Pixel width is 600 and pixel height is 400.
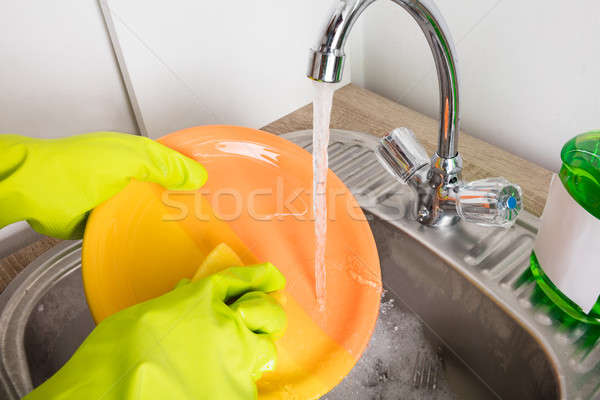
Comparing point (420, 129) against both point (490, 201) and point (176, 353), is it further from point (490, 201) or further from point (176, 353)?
point (176, 353)

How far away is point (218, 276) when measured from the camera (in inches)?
16.3

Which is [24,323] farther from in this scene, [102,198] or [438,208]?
[438,208]

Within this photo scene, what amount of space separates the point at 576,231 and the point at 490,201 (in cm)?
9

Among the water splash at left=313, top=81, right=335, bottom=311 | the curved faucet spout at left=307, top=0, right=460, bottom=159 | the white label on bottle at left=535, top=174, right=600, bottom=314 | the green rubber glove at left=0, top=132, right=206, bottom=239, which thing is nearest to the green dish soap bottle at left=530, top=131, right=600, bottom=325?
the white label on bottle at left=535, top=174, right=600, bottom=314

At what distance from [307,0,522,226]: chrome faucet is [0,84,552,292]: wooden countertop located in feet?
0.34

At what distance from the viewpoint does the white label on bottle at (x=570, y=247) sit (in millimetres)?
402

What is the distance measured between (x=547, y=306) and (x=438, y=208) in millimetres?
154

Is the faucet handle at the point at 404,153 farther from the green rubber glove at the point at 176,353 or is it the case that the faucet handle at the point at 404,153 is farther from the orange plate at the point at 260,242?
the green rubber glove at the point at 176,353

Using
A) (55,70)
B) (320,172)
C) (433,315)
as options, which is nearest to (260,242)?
(320,172)

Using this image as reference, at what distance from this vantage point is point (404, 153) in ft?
1.66

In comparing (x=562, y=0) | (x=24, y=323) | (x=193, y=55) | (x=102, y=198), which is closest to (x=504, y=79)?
(x=562, y=0)

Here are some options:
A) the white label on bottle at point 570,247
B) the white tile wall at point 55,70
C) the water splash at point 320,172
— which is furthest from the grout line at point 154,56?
the white label on bottle at point 570,247

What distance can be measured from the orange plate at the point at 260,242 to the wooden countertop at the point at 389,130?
154mm

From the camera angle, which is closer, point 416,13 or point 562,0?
point 416,13
